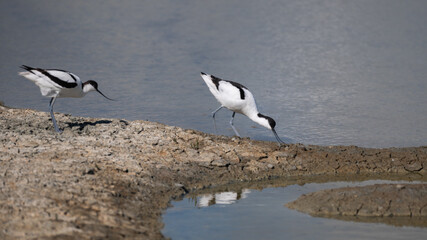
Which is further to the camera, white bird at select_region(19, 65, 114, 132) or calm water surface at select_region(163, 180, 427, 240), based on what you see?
white bird at select_region(19, 65, 114, 132)

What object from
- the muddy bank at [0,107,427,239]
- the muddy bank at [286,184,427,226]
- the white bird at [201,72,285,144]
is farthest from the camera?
the white bird at [201,72,285,144]

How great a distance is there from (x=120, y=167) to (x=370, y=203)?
9.51 ft

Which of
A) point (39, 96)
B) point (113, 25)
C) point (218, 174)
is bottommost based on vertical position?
point (218, 174)

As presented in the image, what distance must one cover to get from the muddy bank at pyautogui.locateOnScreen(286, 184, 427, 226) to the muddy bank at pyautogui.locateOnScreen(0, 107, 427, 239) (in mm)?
1423

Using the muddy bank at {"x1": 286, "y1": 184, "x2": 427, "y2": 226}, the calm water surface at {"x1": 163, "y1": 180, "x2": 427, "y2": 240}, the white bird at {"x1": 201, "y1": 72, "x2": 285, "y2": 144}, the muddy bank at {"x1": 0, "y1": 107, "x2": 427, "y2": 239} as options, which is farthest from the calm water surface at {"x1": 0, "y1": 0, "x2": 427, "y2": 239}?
the white bird at {"x1": 201, "y1": 72, "x2": 285, "y2": 144}

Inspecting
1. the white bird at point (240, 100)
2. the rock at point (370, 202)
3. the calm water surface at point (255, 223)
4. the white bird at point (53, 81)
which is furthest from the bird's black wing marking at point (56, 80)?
the rock at point (370, 202)

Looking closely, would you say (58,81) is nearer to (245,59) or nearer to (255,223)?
(255,223)

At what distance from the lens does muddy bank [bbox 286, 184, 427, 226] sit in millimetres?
6793

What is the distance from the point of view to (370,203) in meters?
6.87

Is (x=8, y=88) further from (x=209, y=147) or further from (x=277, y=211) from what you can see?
(x=277, y=211)

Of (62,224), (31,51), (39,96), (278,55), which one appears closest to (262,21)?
(278,55)

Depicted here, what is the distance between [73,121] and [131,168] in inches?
90.6

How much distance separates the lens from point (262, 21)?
766 inches

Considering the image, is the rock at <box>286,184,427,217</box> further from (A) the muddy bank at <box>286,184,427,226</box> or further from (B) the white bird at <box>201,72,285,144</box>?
(B) the white bird at <box>201,72,285,144</box>
